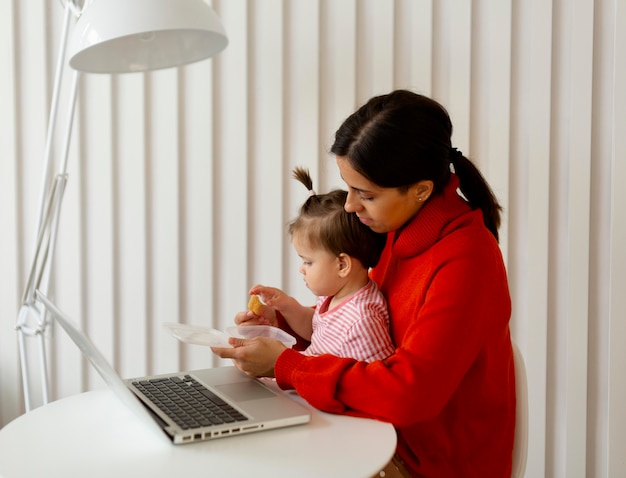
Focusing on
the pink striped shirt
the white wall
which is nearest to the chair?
the pink striped shirt

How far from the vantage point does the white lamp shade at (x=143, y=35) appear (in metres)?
1.31

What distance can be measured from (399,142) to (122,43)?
60 cm

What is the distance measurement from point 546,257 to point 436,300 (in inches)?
37.5

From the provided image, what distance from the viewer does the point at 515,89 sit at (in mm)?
2025

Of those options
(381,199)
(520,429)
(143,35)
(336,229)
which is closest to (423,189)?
(381,199)

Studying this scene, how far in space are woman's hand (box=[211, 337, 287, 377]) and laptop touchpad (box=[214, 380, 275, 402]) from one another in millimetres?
26

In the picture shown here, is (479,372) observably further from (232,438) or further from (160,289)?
(160,289)

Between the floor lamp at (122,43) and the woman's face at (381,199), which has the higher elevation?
the floor lamp at (122,43)

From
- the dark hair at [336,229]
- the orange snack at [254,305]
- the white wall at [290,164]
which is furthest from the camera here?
the white wall at [290,164]

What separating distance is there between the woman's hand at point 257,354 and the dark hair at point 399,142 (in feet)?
1.05

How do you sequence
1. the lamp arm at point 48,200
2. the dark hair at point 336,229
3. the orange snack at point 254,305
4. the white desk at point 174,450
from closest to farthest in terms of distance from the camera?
1. the white desk at point 174,450
2. the dark hair at point 336,229
3. the orange snack at point 254,305
4. the lamp arm at point 48,200

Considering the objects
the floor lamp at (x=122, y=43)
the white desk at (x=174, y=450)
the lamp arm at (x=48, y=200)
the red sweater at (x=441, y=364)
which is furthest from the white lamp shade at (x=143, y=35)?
the white desk at (x=174, y=450)

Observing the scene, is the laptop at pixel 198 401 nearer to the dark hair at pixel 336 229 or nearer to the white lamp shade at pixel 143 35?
the dark hair at pixel 336 229

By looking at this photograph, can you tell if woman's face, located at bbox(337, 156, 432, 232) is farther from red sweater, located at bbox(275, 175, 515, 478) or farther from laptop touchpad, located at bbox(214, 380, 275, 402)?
laptop touchpad, located at bbox(214, 380, 275, 402)
